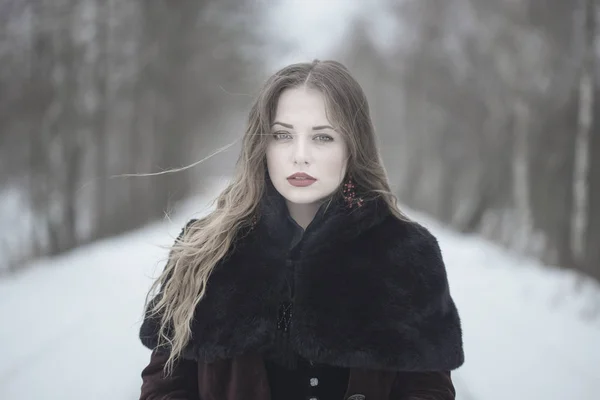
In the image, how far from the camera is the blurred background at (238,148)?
4.32 meters

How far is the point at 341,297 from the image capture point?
1915 mm

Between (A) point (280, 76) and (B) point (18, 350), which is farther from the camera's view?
(B) point (18, 350)

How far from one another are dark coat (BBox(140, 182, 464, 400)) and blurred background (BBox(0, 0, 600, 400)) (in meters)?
0.38

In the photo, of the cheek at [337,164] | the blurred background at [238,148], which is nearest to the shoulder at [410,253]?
the cheek at [337,164]

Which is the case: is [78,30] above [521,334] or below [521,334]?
above

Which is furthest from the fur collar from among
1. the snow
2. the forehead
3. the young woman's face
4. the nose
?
the snow

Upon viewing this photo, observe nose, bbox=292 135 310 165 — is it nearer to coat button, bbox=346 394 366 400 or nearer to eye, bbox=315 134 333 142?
eye, bbox=315 134 333 142

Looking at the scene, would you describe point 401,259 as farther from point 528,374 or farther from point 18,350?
point 18,350

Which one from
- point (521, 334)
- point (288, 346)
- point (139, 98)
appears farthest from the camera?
point (139, 98)

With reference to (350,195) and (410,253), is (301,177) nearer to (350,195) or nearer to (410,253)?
(350,195)

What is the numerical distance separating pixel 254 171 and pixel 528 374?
3.05m

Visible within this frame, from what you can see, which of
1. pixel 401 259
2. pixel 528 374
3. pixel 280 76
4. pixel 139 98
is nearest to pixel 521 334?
pixel 528 374

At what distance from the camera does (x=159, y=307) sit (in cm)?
204

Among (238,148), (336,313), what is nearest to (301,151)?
(336,313)
